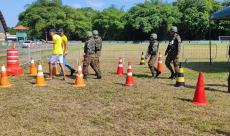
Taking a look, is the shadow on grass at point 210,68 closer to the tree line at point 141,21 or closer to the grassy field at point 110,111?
the grassy field at point 110,111

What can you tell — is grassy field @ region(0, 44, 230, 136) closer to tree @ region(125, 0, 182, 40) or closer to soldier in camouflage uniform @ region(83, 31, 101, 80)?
soldier in camouflage uniform @ region(83, 31, 101, 80)

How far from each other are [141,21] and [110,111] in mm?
58927

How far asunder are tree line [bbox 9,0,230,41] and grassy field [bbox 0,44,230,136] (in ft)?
184

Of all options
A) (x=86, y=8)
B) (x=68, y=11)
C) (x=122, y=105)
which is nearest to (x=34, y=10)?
(x=68, y=11)

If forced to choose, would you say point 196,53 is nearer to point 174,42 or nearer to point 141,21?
point 174,42

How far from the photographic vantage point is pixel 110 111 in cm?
482

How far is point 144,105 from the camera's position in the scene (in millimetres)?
5227

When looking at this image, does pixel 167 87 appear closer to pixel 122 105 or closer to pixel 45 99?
pixel 122 105

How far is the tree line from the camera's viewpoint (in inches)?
2447

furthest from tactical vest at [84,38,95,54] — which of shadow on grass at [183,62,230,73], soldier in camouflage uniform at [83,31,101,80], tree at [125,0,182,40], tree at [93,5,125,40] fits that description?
tree at [93,5,125,40]

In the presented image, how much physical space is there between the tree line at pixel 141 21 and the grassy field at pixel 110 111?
56.0m

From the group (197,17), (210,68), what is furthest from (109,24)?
(210,68)

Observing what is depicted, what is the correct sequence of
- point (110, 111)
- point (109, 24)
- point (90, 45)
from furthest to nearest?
1. point (109, 24)
2. point (90, 45)
3. point (110, 111)

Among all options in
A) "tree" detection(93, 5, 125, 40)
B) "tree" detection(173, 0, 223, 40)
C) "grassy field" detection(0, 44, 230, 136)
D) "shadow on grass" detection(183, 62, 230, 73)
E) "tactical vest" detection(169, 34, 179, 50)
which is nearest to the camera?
"grassy field" detection(0, 44, 230, 136)
